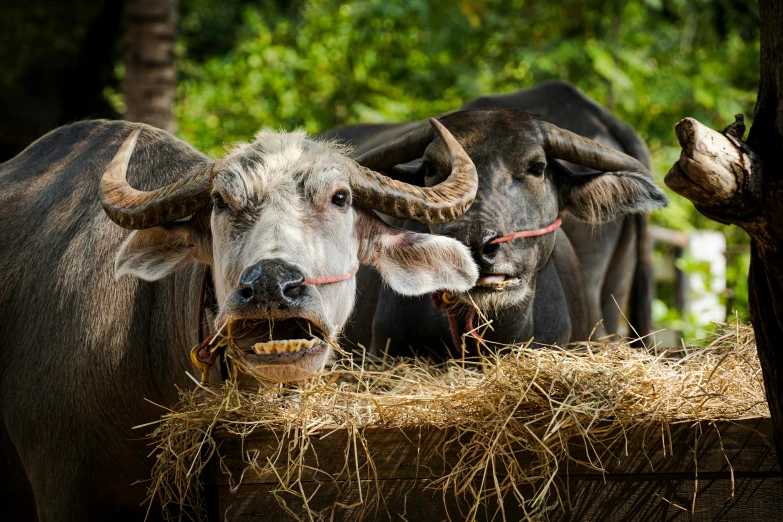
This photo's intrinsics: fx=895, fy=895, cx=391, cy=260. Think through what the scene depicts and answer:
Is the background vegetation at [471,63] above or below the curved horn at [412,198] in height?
below

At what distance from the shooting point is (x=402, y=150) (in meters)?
5.00

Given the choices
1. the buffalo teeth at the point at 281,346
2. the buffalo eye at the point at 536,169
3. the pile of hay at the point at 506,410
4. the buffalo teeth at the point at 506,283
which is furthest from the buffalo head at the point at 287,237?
the buffalo eye at the point at 536,169

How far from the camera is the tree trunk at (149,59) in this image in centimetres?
878

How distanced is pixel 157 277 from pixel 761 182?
2374mm

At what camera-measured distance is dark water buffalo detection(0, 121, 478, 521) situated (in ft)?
10.9

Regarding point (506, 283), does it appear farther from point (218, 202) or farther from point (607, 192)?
point (218, 202)

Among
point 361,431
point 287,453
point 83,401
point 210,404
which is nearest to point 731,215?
point 361,431

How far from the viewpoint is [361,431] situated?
319cm

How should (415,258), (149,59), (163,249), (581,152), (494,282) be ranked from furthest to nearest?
1. (149,59)
2. (581,152)
3. (494,282)
4. (415,258)
5. (163,249)

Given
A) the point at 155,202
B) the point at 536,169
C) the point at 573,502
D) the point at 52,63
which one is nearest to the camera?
the point at 573,502

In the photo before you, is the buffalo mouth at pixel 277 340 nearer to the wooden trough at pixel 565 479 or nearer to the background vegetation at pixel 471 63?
the wooden trough at pixel 565 479

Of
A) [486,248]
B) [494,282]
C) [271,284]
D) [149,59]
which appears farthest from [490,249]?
[149,59]

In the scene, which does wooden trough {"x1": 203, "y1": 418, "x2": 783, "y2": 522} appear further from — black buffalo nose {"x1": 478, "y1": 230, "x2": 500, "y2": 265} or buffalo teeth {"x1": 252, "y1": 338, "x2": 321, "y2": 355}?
black buffalo nose {"x1": 478, "y1": 230, "x2": 500, "y2": 265}

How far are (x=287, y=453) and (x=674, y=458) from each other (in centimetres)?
134
